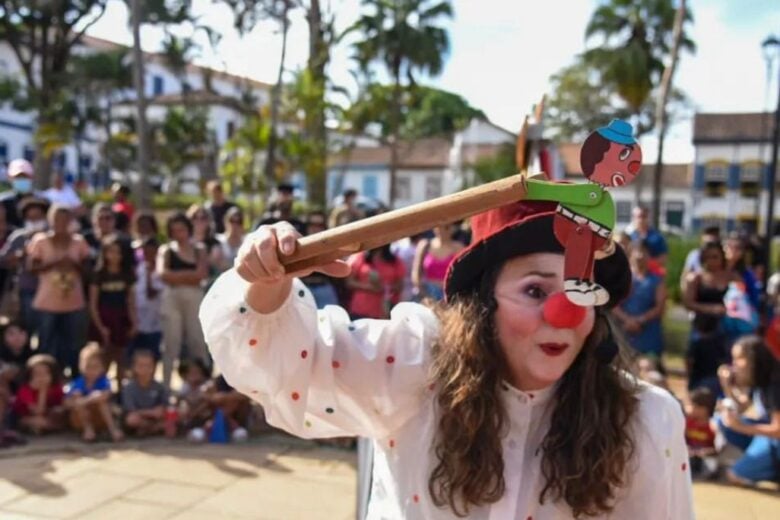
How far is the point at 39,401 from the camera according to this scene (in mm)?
5324

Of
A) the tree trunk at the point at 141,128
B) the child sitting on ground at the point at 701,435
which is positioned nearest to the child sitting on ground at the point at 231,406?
the child sitting on ground at the point at 701,435

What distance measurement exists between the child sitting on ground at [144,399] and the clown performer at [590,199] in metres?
4.60

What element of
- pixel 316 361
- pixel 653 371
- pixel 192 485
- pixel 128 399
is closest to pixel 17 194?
pixel 128 399

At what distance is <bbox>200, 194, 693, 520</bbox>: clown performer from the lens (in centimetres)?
152

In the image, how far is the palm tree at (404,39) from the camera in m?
25.5

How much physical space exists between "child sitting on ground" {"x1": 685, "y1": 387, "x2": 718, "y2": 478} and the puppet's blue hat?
400 cm

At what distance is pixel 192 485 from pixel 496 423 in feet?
10.6

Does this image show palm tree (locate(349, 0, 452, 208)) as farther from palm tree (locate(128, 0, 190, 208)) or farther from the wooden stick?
the wooden stick

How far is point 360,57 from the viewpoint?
21.8m

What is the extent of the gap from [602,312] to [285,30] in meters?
16.4

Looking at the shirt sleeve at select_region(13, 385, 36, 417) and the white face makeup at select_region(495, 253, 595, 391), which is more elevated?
the white face makeup at select_region(495, 253, 595, 391)

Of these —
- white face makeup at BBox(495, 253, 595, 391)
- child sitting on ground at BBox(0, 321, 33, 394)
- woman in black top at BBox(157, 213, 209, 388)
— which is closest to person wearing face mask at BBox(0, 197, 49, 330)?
child sitting on ground at BBox(0, 321, 33, 394)

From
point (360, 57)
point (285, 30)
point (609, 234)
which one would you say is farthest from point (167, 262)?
point (360, 57)

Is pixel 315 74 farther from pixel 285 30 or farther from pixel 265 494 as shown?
pixel 265 494
